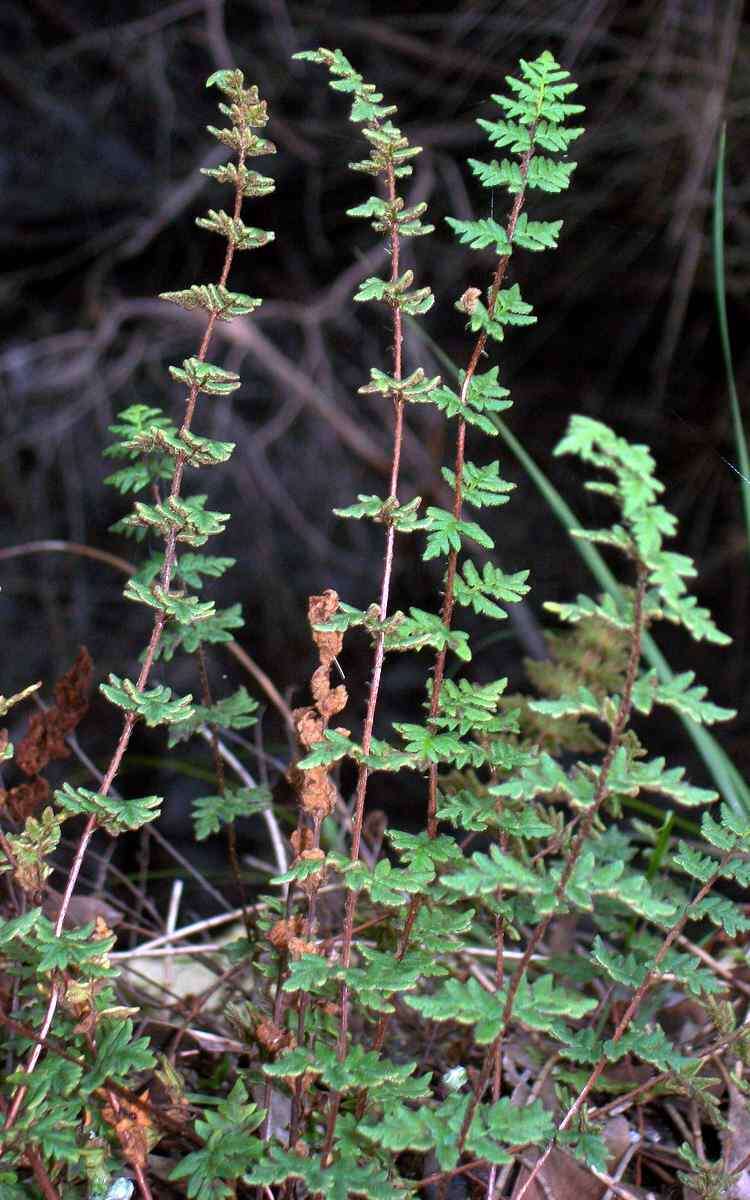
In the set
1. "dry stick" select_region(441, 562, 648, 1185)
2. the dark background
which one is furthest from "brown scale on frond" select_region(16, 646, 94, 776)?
the dark background

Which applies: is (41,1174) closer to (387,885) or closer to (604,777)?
(387,885)

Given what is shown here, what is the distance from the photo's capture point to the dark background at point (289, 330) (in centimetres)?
300

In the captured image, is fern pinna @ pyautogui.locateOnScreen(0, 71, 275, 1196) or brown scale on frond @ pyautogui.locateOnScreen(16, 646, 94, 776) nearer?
fern pinna @ pyautogui.locateOnScreen(0, 71, 275, 1196)

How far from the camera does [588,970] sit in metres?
1.04

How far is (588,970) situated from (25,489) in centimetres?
294

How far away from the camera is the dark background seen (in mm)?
2998

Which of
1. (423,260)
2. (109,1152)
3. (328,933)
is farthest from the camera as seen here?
(423,260)

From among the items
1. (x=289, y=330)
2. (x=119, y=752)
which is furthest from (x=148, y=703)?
(x=289, y=330)

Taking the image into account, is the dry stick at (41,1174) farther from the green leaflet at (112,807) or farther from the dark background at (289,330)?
the dark background at (289,330)

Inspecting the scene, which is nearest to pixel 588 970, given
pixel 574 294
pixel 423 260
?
pixel 574 294

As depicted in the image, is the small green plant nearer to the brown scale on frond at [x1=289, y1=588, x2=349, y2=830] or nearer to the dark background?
the brown scale on frond at [x1=289, y1=588, x2=349, y2=830]

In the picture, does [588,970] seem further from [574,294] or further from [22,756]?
[574,294]

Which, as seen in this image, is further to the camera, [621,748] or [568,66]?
[568,66]

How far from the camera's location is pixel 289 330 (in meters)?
3.70
